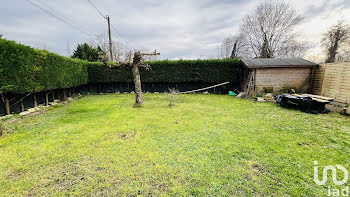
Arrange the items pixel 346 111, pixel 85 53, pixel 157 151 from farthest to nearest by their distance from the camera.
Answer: pixel 85 53
pixel 346 111
pixel 157 151

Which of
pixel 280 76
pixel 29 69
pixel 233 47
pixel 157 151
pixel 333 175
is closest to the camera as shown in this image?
pixel 333 175

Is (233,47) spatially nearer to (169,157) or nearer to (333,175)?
(333,175)

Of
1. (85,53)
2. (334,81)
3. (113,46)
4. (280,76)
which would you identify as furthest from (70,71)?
(334,81)

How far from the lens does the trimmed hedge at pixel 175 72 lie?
1147cm

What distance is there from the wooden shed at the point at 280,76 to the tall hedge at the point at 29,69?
1163cm

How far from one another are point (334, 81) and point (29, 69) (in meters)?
14.0

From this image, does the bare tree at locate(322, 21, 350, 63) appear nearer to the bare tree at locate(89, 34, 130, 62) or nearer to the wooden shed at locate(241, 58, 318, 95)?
the wooden shed at locate(241, 58, 318, 95)

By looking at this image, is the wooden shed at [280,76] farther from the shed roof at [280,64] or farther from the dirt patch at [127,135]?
the dirt patch at [127,135]

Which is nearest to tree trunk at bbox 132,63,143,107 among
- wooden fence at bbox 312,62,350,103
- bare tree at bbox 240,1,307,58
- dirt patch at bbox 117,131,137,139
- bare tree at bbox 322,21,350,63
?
dirt patch at bbox 117,131,137,139

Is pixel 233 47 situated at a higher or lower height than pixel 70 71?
higher

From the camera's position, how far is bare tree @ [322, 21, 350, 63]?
47.8ft

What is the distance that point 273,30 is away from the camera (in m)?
18.4

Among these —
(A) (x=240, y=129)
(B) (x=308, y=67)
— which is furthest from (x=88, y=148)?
(B) (x=308, y=67)

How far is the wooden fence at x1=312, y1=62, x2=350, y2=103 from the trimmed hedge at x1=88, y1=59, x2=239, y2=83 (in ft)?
16.1
